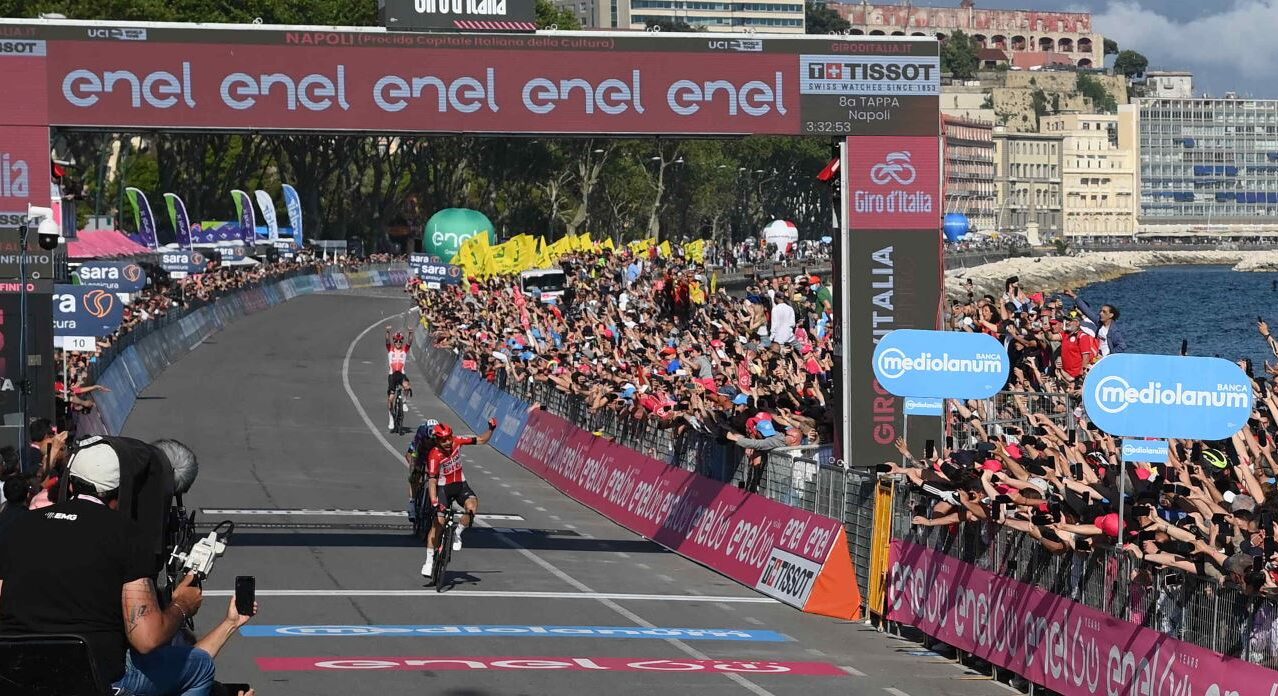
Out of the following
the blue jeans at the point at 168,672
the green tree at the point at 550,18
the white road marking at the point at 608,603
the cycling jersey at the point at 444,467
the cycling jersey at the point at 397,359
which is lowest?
the white road marking at the point at 608,603

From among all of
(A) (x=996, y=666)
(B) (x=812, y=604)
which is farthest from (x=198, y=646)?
(B) (x=812, y=604)

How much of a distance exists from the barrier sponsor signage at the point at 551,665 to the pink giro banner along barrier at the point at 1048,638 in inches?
47.2

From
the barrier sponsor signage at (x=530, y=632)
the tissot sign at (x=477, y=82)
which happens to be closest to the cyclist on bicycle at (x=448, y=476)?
the barrier sponsor signage at (x=530, y=632)

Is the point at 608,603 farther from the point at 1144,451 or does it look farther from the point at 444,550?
the point at 1144,451

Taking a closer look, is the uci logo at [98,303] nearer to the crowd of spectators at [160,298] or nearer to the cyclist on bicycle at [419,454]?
the crowd of spectators at [160,298]

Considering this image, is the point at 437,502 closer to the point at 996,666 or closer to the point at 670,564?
the point at 670,564

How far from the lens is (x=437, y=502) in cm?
1956

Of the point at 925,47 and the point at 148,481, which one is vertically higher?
the point at 925,47

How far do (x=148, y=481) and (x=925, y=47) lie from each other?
13601 millimetres

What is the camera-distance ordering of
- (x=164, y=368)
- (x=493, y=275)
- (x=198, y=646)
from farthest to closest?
(x=493, y=275)
(x=164, y=368)
(x=198, y=646)

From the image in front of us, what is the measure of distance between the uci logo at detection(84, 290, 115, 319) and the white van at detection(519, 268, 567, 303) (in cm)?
2713

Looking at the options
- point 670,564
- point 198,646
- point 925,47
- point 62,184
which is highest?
point 925,47

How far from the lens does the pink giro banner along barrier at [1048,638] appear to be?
11.7 m

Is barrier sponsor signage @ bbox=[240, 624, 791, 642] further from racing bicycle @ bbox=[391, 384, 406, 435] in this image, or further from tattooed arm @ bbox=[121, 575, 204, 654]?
racing bicycle @ bbox=[391, 384, 406, 435]
